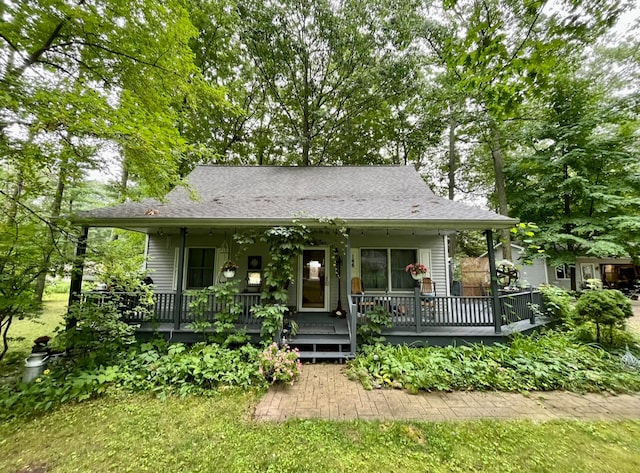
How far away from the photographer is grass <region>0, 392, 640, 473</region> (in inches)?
106

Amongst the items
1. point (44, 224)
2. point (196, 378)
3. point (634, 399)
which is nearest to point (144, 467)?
point (196, 378)

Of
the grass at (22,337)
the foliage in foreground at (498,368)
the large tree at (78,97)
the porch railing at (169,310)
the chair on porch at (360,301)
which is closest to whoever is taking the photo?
the large tree at (78,97)

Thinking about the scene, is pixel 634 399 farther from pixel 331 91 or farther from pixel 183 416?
pixel 331 91

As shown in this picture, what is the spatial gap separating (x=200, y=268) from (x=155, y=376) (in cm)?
402

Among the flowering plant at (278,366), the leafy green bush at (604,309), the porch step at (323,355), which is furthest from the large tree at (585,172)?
the flowering plant at (278,366)

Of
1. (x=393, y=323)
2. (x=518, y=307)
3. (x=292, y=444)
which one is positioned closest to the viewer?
(x=292, y=444)

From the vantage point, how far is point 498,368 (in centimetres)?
462

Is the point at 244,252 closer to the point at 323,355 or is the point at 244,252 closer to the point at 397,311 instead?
the point at 323,355

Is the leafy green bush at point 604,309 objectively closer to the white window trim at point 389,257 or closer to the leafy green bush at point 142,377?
the white window trim at point 389,257

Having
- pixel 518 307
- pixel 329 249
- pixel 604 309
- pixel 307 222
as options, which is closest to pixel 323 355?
pixel 307 222

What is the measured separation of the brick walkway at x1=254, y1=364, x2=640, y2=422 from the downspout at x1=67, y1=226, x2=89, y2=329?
398 centimetres

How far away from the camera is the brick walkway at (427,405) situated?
3.58 metres

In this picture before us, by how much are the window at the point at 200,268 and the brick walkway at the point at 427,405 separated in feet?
15.8

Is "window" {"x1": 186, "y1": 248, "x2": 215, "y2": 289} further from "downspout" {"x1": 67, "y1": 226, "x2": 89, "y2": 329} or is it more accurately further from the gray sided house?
"downspout" {"x1": 67, "y1": 226, "x2": 89, "y2": 329}
